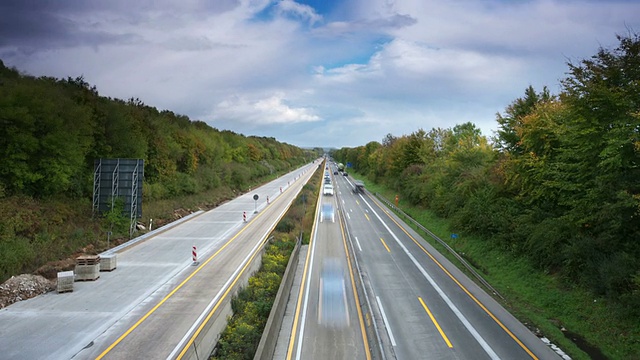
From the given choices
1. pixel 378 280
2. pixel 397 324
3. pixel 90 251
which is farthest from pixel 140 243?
pixel 397 324

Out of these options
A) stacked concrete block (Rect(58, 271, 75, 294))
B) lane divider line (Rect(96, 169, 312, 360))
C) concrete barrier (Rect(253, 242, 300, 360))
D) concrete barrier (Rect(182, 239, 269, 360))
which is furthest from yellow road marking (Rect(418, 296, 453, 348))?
stacked concrete block (Rect(58, 271, 75, 294))

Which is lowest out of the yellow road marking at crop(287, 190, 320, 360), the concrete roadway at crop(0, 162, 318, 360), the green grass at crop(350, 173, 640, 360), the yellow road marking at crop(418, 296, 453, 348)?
the concrete roadway at crop(0, 162, 318, 360)

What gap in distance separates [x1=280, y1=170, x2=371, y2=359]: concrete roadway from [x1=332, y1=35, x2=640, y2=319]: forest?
10.3 meters

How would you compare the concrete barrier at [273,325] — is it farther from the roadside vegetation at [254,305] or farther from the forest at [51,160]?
the forest at [51,160]

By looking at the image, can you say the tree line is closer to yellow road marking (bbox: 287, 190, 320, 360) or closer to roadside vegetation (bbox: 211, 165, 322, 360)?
roadside vegetation (bbox: 211, 165, 322, 360)

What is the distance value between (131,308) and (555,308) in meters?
18.6

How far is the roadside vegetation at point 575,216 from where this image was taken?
1472cm

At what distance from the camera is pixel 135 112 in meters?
40.8

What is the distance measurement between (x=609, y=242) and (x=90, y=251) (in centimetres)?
2948

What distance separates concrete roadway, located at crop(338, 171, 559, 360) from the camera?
42.4ft

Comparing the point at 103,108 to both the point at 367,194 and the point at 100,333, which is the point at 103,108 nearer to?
the point at 100,333

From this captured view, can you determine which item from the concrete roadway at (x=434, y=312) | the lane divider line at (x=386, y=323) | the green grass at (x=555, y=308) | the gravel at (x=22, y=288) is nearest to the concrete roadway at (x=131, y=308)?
the gravel at (x=22, y=288)

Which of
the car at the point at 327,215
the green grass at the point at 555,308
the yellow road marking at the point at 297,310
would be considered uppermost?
the car at the point at 327,215

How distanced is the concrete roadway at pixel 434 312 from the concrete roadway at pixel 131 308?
7.87m
